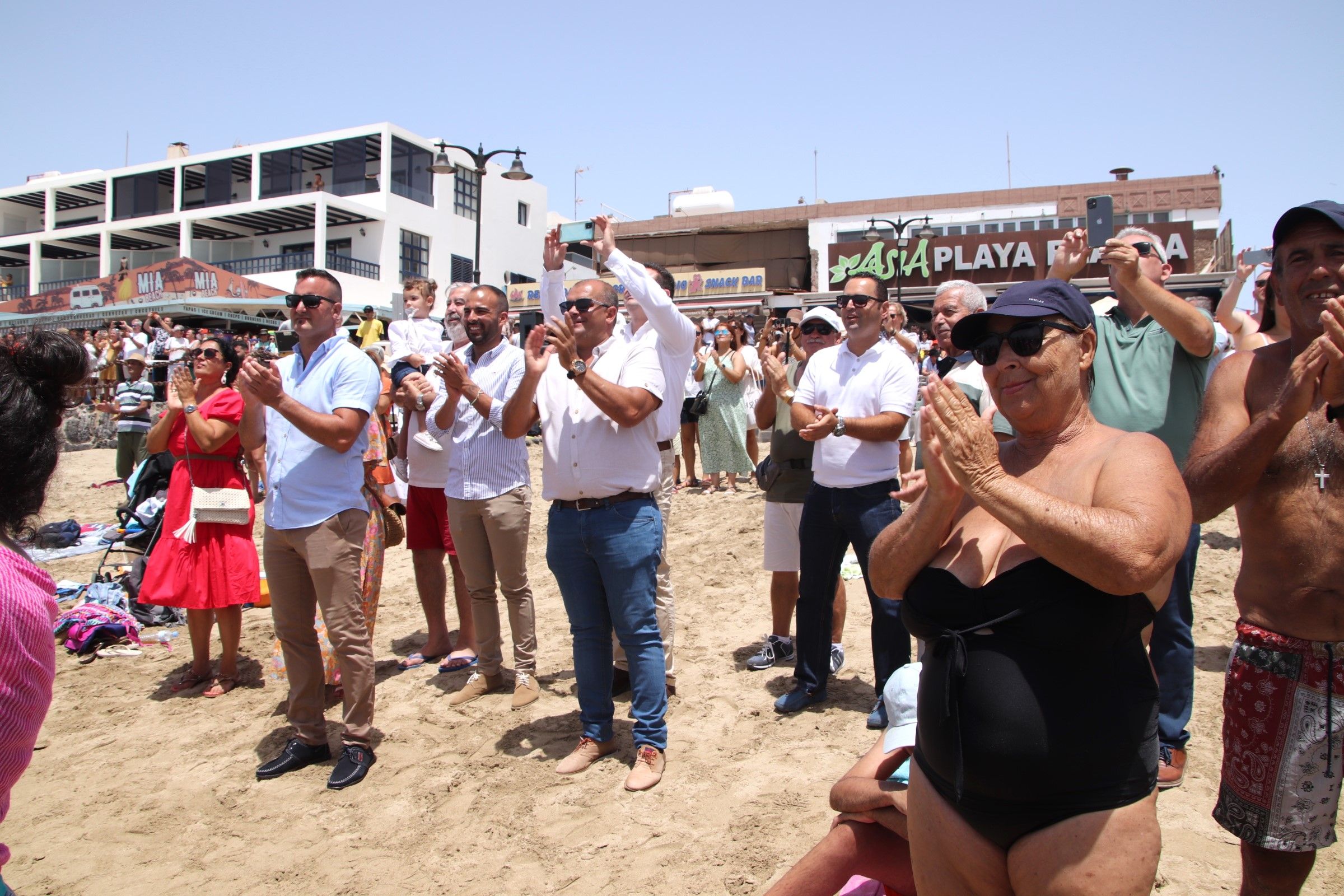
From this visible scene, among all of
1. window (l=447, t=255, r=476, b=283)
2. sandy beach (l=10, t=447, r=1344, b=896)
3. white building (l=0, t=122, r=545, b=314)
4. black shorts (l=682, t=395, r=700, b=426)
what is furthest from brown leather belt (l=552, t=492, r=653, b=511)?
window (l=447, t=255, r=476, b=283)

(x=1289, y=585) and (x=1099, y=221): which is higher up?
(x=1099, y=221)

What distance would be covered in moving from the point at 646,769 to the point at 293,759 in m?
1.75

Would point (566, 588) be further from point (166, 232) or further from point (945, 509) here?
point (166, 232)

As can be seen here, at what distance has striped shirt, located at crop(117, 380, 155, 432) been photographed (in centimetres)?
938

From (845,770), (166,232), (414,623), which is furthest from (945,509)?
(166,232)

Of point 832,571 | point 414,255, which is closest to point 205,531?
point 832,571

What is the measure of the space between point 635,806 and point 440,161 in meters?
14.5

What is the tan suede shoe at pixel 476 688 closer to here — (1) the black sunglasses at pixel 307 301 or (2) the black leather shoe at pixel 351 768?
(2) the black leather shoe at pixel 351 768

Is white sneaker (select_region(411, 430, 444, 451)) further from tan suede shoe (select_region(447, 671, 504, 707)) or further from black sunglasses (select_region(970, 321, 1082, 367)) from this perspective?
black sunglasses (select_region(970, 321, 1082, 367))

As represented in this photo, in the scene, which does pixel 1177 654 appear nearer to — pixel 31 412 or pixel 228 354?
pixel 31 412

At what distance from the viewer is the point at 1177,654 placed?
3488 mm

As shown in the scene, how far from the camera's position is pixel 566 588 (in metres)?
3.96

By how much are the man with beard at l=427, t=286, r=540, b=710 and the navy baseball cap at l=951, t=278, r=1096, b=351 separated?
3.00 meters

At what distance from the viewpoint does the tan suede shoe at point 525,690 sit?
4.77 metres
